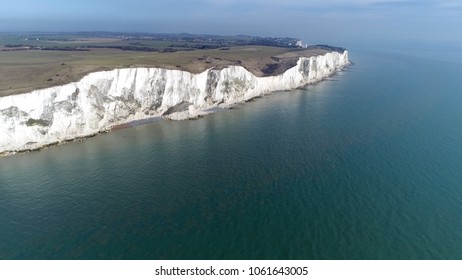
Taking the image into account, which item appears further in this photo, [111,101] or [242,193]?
[111,101]

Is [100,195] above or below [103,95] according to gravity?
below

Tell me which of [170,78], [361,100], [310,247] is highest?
[170,78]

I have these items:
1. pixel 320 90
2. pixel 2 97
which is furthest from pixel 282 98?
pixel 2 97

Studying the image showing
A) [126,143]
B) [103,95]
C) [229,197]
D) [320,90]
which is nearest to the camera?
[229,197]

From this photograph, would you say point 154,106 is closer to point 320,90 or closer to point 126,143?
point 126,143

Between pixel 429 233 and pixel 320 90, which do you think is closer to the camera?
pixel 429 233
